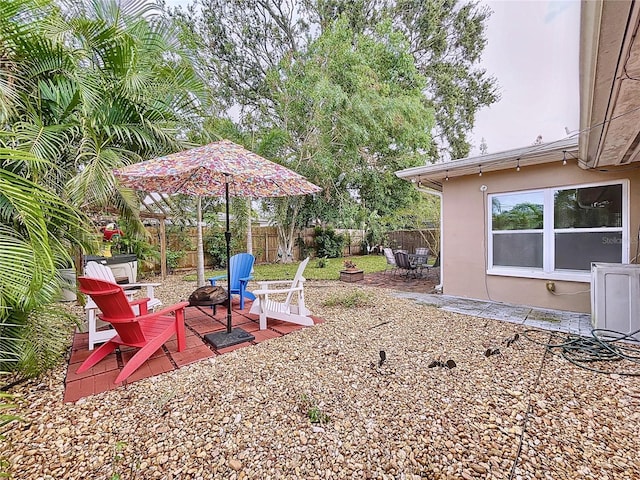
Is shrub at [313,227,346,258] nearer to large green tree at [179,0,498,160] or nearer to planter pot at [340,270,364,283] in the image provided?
planter pot at [340,270,364,283]

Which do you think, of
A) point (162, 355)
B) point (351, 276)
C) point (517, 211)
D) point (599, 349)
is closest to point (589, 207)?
point (517, 211)

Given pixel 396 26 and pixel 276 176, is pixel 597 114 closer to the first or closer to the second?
pixel 276 176

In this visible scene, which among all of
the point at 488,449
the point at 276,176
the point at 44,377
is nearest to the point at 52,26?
the point at 276,176

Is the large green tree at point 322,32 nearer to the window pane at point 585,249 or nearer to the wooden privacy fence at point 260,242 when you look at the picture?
the wooden privacy fence at point 260,242

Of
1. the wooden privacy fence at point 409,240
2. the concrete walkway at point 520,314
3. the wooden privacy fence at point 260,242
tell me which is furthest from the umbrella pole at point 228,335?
the wooden privacy fence at point 409,240

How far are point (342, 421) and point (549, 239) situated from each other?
4927 mm

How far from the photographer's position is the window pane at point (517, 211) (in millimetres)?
5066

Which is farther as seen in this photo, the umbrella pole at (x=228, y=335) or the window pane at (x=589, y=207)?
the window pane at (x=589, y=207)

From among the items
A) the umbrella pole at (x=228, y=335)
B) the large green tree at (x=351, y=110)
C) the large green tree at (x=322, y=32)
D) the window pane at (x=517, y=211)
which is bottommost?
the umbrella pole at (x=228, y=335)

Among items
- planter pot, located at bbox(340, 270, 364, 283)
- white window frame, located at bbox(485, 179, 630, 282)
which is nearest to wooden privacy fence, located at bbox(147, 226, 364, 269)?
planter pot, located at bbox(340, 270, 364, 283)

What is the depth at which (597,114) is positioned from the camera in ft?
8.82

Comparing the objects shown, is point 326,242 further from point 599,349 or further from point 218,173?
point 599,349

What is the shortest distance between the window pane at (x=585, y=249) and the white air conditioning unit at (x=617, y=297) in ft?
3.45

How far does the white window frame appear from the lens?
431 centimetres
